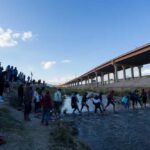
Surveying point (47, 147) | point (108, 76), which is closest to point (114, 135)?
point (47, 147)

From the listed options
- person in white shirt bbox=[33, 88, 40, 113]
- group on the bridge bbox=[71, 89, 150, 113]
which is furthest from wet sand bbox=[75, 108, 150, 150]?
person in white shirt bbox=[33, 88, 40, 113]

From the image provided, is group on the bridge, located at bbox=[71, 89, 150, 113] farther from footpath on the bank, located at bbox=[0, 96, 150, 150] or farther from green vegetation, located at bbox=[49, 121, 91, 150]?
green vegetation, located at bbox=[49, 121, 91, 150]

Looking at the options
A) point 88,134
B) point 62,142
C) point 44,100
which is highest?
point 44,100

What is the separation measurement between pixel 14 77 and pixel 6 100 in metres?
8.16

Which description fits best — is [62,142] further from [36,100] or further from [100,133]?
[36,100]

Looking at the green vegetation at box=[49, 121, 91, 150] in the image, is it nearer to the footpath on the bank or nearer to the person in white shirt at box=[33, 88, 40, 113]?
the footpath on the bank

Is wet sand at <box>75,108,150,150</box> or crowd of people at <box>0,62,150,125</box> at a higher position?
crowd of people at <box>0,62,150,125</box>

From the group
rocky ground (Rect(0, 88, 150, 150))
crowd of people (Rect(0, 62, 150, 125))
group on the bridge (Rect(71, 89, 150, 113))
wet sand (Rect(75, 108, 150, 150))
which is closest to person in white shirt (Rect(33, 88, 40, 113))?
crowd of people (Rect(0, 62, 150, 125))

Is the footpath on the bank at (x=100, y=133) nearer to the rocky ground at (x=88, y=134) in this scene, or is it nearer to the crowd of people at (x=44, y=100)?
the rocky ground at (x=88, y=134)

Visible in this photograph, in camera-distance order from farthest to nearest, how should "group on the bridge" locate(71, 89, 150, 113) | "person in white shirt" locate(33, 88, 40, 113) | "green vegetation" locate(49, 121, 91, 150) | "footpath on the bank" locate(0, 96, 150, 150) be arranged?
"group on the bridge" locate(71, 89, 150, 113), "person in white shirt" locate(33, 88, 40, 113), "footpath on the bank" locate(0, 96, 150, 150), "green vegetation" locate(49, 121, 91, 150)

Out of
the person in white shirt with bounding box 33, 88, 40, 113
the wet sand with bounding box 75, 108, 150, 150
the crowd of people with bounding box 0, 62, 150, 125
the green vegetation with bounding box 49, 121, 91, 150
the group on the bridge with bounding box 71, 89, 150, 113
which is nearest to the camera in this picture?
the green vegetation with bounding box 49, 121, 91, 150

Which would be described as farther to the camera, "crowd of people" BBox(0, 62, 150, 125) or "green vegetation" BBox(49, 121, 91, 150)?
"crowd of people" BBox(0, 62, 150, 125)

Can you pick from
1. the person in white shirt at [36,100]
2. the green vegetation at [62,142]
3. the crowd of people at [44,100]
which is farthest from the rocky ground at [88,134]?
the person in white shirt at [36,100]

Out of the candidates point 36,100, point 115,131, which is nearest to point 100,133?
point 115,131
